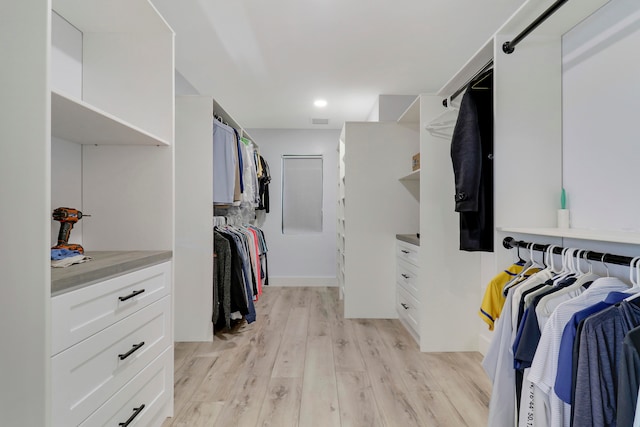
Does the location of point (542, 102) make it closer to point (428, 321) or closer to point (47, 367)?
point (428, 321)

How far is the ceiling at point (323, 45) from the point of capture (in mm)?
2230

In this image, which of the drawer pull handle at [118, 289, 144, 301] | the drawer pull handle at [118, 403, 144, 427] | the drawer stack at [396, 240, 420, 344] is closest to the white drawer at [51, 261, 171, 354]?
the drawer pull handle at [118, 289, 144, 301]

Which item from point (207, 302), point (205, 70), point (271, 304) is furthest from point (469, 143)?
point (271, 304)

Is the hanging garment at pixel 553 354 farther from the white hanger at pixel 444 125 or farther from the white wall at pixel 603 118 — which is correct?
the white hanger at pixel 444 125

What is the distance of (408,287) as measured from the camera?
114 inches

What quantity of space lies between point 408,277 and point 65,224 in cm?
239

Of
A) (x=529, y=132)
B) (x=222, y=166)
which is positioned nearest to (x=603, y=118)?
(x=529, y=132)

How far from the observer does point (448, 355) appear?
8.25 ft

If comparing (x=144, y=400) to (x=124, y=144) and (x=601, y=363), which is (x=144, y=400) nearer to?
(x=124, y=144)

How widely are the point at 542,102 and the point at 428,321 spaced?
1662 mm

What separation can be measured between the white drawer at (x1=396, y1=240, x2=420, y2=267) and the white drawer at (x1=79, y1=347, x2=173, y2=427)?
1.83 m

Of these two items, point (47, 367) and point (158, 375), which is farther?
point (158, 375)

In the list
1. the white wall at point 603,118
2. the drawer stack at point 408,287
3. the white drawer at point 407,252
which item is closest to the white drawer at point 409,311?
the drawer stack at point 408,287

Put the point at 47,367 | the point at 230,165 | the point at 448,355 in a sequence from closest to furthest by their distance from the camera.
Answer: the point at 47,367 < the point at 448,355 < the point at 230,165
